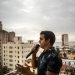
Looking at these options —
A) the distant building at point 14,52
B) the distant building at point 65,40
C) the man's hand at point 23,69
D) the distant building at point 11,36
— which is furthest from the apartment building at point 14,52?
the man's hand at point 23,69

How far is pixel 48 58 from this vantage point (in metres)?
1.66

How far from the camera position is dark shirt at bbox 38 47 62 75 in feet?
5.35

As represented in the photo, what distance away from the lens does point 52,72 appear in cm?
162

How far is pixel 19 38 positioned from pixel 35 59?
39938 mm

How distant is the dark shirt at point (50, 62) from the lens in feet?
5.35

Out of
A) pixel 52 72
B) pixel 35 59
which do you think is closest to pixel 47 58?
pixel 52 72

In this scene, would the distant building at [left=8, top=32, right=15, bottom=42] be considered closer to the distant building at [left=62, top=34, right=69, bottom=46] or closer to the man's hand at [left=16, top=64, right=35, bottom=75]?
the distant building at [left=62, top=34, right=69, bottom=46]

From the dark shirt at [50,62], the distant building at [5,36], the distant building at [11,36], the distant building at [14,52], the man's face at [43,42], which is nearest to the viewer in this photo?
the dark shirt at [50,62]

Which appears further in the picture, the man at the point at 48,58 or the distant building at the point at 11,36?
the distant building at the point at 11,36

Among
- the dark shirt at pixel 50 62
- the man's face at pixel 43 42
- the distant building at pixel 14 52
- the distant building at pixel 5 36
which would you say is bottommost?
the distant building at pixel 14 52

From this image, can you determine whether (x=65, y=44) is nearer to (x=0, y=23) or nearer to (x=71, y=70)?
(x=0, y=23)

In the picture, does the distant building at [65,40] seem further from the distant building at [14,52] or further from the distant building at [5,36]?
the distant building at [14,52]

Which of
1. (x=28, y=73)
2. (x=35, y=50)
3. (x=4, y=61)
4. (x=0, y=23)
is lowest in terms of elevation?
(x=4, y=61)

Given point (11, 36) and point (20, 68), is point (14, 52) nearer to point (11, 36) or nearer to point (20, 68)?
point (11, 36)
